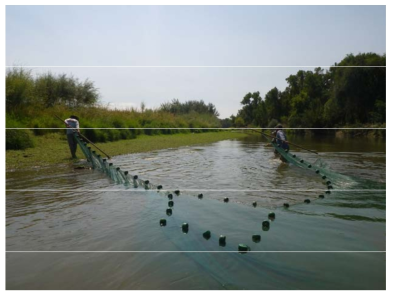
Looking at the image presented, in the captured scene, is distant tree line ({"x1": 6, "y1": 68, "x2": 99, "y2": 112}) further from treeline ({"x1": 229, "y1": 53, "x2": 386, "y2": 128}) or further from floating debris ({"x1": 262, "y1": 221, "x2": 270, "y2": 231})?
floating debris ({"x1": 262, "y1": 221, "x2": 270, "y2": 231})

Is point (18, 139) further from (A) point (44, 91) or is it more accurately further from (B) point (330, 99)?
(B) point (330, 99)

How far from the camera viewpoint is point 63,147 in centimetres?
846

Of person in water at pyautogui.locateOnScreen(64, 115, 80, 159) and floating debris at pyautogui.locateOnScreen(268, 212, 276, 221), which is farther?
person in water at pyautogui.locateOnScreen(64, 115, 80, 159)

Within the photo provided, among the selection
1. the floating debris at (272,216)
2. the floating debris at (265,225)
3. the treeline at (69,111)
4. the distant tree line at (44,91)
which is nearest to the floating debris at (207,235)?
the floating debris at (265,225)

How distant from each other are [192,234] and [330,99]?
12.8 ft

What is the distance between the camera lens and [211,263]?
9.42 feet

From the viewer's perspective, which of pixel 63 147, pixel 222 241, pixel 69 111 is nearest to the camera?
pixel 222 241

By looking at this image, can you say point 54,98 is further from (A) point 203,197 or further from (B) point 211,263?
(B) point 211,263

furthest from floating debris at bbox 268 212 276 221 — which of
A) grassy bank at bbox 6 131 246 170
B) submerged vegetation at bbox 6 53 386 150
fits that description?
grassy bank at bbox 6 131 246 170

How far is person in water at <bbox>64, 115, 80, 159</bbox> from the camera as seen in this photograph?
7.43 meters

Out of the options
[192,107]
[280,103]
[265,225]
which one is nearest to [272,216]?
[265,225]

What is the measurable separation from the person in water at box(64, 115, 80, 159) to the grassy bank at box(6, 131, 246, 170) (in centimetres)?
16

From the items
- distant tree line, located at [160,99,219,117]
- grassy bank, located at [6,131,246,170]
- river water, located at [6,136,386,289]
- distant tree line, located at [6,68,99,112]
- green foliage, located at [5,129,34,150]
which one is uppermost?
distant tree line, located at [6,68,99,112]
